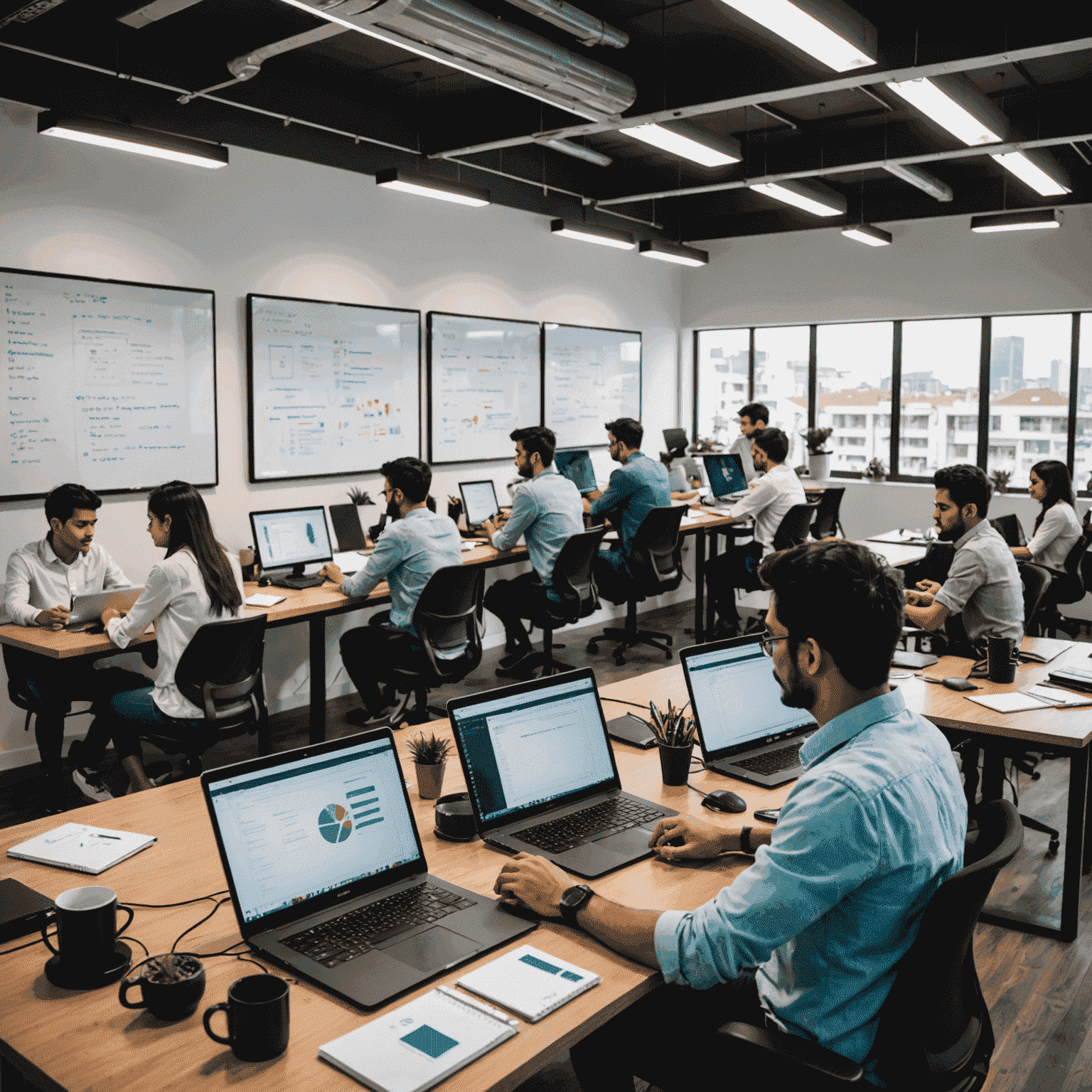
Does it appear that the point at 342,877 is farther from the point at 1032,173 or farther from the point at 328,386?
the point at 1032,173

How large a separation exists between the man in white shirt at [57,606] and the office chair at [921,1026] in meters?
3.28

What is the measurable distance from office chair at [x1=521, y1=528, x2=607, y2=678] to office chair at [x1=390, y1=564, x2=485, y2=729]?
0.96 m

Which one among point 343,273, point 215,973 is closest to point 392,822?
point 215,973

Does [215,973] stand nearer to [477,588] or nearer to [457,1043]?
[457,1043]

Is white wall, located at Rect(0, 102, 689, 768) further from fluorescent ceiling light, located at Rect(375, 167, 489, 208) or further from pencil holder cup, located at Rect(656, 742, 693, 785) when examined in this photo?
pencil holder cup, located at Rect(656, 742, 693, 785)

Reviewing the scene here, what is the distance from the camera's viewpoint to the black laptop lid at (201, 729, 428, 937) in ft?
5.35

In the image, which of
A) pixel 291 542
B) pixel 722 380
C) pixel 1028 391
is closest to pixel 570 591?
pixel 291 542

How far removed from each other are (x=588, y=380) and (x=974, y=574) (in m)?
4.78

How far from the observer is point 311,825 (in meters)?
1.72

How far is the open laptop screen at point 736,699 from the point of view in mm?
2500

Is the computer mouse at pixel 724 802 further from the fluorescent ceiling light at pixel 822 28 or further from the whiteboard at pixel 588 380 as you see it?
the whiteboard at pixel 588 380

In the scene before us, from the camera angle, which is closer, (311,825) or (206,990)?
(206,990)

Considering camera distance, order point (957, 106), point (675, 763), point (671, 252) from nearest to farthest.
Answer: point (675, 763) → point (957, 106) → point (671, 252)

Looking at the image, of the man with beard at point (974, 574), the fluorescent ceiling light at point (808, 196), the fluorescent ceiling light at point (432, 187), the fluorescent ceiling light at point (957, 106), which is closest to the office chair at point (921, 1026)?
the man with beard at point (974, 574)
